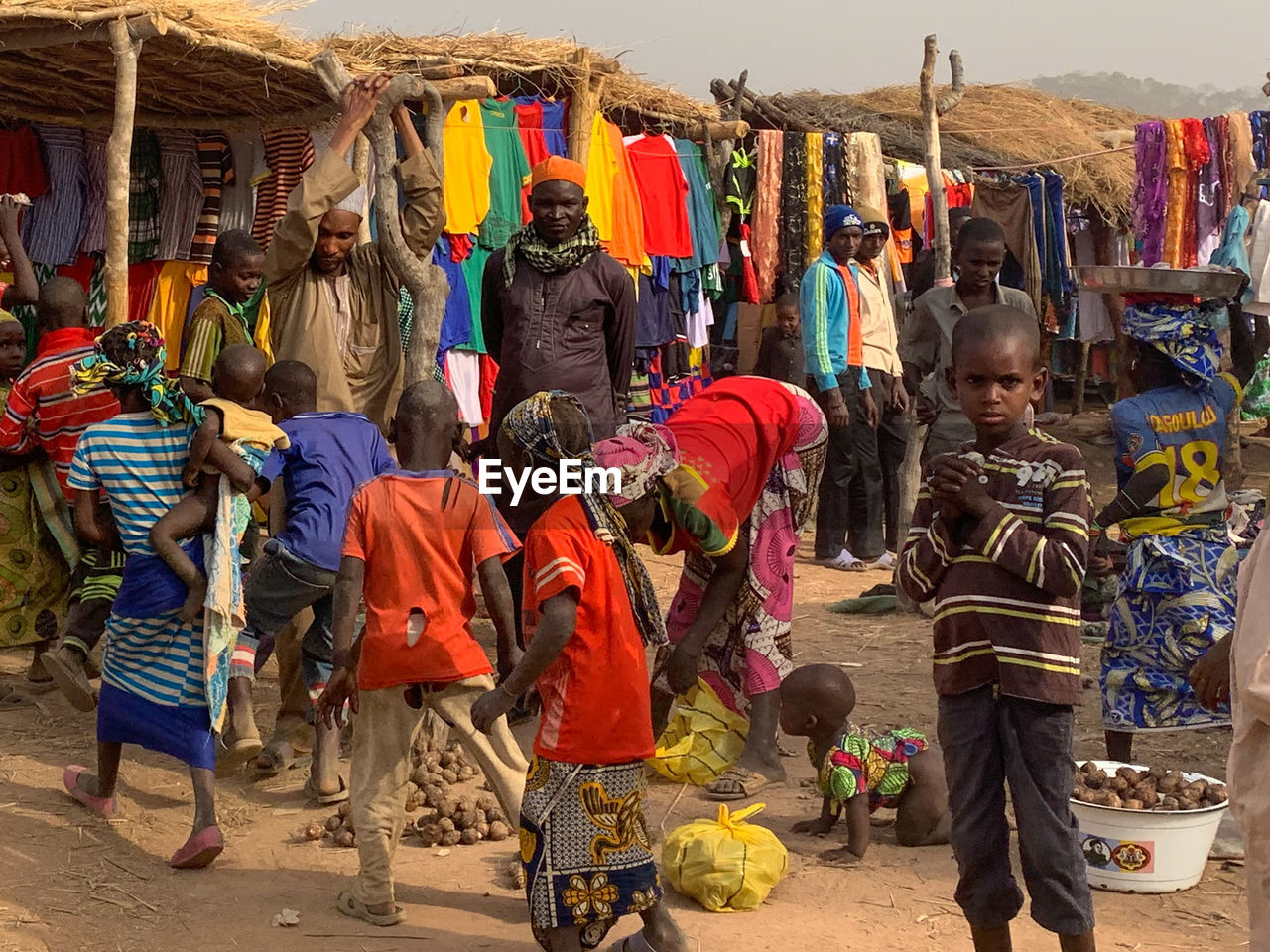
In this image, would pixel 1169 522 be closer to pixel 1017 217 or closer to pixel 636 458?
pixel 636 458

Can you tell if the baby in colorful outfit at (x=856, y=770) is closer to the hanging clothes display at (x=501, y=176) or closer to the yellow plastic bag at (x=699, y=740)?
the yellow plastic bag at (x=699, y=740)

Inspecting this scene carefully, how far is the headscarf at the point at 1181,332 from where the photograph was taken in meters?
4.77

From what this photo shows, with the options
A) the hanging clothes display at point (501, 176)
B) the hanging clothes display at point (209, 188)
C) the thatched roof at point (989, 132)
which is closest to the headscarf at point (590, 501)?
the hanging clothes display at point (501, 176)

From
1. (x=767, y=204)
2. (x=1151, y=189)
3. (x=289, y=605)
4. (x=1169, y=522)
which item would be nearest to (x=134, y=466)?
(x=289, y=605)

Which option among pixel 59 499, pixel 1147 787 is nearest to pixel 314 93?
pixel 59 499

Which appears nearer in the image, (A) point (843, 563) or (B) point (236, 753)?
(B) point (236, 753)

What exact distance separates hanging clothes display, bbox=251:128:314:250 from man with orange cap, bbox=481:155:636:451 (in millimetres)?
2819

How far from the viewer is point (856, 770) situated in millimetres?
4359

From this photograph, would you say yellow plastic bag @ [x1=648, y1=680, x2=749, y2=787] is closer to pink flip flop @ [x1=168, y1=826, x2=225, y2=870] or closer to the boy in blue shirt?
the boy in blue shirt

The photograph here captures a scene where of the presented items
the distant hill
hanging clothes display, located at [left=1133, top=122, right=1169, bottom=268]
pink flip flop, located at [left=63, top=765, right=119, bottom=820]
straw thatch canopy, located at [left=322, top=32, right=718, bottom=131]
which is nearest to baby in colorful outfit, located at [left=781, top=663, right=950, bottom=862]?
pink flip flop, located at [left=63, top=765, right=119, bottom=820]

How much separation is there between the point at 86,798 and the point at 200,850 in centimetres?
75

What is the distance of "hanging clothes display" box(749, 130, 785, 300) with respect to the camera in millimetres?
10719

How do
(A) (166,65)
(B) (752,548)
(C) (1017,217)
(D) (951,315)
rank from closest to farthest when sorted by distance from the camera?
(B) (752,548)
(D) (951,315)
(A) (166,65)
(C) (1017,217)

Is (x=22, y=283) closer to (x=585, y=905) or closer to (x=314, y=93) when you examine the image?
(x=314, y=93)
